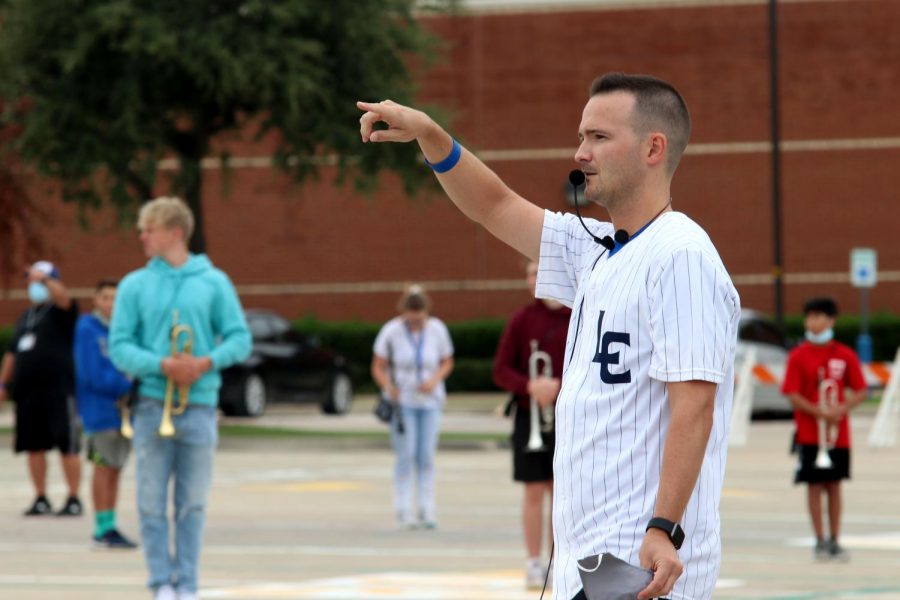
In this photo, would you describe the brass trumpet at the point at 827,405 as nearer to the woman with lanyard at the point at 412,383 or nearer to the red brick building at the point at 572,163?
the woman with lanyard at the point at 412,383

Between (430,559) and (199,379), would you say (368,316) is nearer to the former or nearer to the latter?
(430,559)

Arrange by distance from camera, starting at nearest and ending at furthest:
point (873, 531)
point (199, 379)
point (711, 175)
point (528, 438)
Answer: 1. point (199, 379)
2. point (528, 438)
3. point (873, 531)
4. point (711, 175)

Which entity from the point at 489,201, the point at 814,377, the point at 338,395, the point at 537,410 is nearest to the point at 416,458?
the point at 814,377

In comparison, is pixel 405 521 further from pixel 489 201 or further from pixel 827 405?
pixel 489 201

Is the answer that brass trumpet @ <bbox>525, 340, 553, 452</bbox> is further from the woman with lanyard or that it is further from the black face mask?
the black face mask

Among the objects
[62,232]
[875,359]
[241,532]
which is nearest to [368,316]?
[62,232]

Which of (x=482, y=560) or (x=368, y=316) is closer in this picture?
(x=482, y=560)

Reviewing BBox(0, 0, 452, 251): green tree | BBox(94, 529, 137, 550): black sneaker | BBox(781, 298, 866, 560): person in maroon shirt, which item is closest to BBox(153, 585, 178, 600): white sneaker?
BBox(94, 529, 137, 550): black sneaker

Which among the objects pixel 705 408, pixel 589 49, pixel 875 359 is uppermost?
pixel 589 49

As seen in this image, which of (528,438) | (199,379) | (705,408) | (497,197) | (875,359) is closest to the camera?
(705,408)

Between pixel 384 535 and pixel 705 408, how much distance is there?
1031 cm

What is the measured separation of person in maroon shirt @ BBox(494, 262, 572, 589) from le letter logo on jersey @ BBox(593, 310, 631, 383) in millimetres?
6733

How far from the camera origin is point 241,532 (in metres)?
14.6

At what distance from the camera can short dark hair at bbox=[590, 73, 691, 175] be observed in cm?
450
